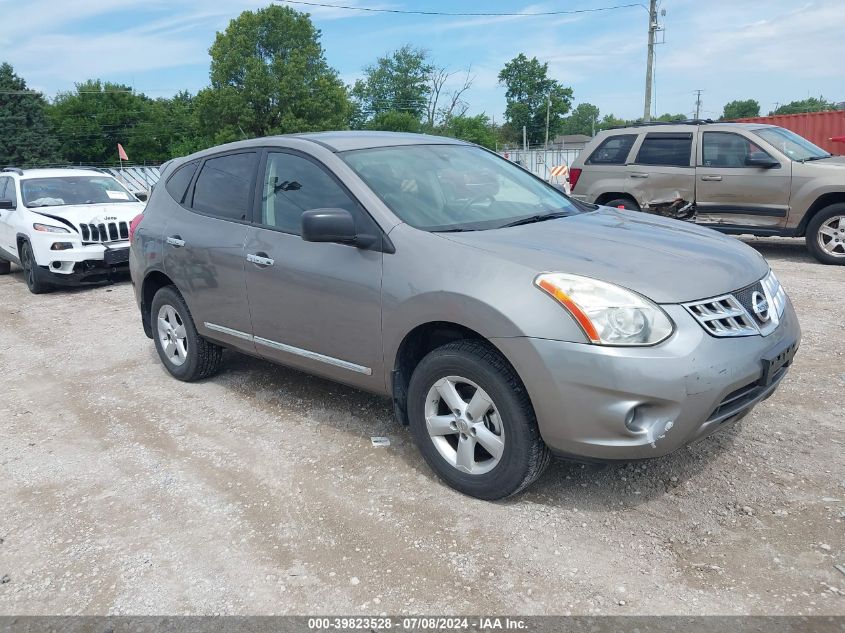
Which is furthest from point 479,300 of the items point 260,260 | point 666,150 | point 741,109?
point 741,109

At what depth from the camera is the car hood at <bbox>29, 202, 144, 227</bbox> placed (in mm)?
9633

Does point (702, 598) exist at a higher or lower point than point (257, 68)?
lower

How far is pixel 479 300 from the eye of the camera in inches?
123

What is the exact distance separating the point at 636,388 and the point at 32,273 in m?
9.29

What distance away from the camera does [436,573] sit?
9.43ft

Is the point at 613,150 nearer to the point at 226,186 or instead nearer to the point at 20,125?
the point at 226,186

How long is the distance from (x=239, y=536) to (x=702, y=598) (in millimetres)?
1980

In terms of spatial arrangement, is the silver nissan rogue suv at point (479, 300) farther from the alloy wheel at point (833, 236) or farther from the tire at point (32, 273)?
the alloy wheel at point (833, 236)

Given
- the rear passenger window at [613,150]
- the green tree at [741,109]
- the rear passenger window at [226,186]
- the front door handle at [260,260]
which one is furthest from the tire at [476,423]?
the green tree at [741,109]

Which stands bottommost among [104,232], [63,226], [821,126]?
[104,232]

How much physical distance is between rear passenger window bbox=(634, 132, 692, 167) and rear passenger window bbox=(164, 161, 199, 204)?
7055 millimetres

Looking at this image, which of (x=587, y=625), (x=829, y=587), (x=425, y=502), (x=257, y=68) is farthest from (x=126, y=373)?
(x=257, y=68)

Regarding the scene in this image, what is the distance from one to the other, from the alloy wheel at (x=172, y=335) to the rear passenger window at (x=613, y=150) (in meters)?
7.30

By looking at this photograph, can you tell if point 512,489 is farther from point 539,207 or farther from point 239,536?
point 539,207
